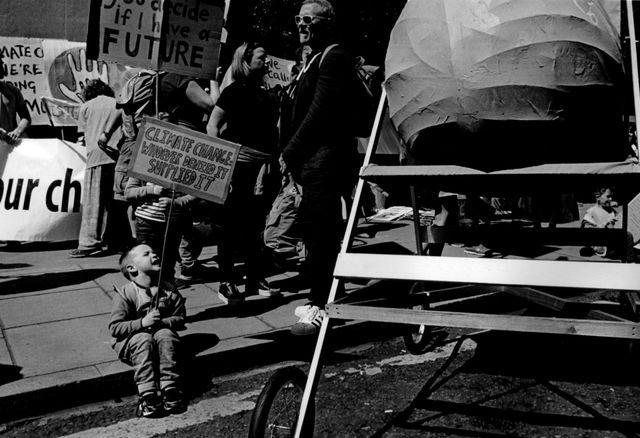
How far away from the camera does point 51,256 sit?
8.11 meters

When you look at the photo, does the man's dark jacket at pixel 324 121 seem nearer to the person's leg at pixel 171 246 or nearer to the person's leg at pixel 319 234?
the person's leg at pixel 319 234

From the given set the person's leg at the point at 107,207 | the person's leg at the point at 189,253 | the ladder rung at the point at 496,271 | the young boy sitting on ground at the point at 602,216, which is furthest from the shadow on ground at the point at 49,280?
the young boy sitting on ground at the point at 602,216

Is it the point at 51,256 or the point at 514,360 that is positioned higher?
the point at 514,360

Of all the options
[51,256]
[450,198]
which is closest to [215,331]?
[450,198]

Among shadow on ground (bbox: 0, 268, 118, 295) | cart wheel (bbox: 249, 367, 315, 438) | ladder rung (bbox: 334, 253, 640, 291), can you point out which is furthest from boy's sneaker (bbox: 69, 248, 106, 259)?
ladder rung (bbox: 334, 253, 640, 291)

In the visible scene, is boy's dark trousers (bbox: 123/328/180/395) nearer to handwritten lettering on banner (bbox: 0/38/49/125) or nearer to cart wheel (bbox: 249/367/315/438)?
cart wheel (bbox: 249/367/315/438)

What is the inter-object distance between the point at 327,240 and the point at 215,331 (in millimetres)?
1085

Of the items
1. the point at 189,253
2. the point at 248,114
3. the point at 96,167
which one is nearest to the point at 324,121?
the point at 248,114

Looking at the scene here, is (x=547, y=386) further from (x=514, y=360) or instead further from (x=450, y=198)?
(x=450, y=198)

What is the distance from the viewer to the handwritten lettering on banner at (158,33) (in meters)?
4.62

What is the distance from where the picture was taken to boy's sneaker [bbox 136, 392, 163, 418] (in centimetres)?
383

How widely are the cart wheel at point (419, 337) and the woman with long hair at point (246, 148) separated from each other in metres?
1.62

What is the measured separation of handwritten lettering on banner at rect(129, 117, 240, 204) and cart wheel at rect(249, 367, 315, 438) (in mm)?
1755

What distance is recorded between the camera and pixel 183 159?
4.36 metres
